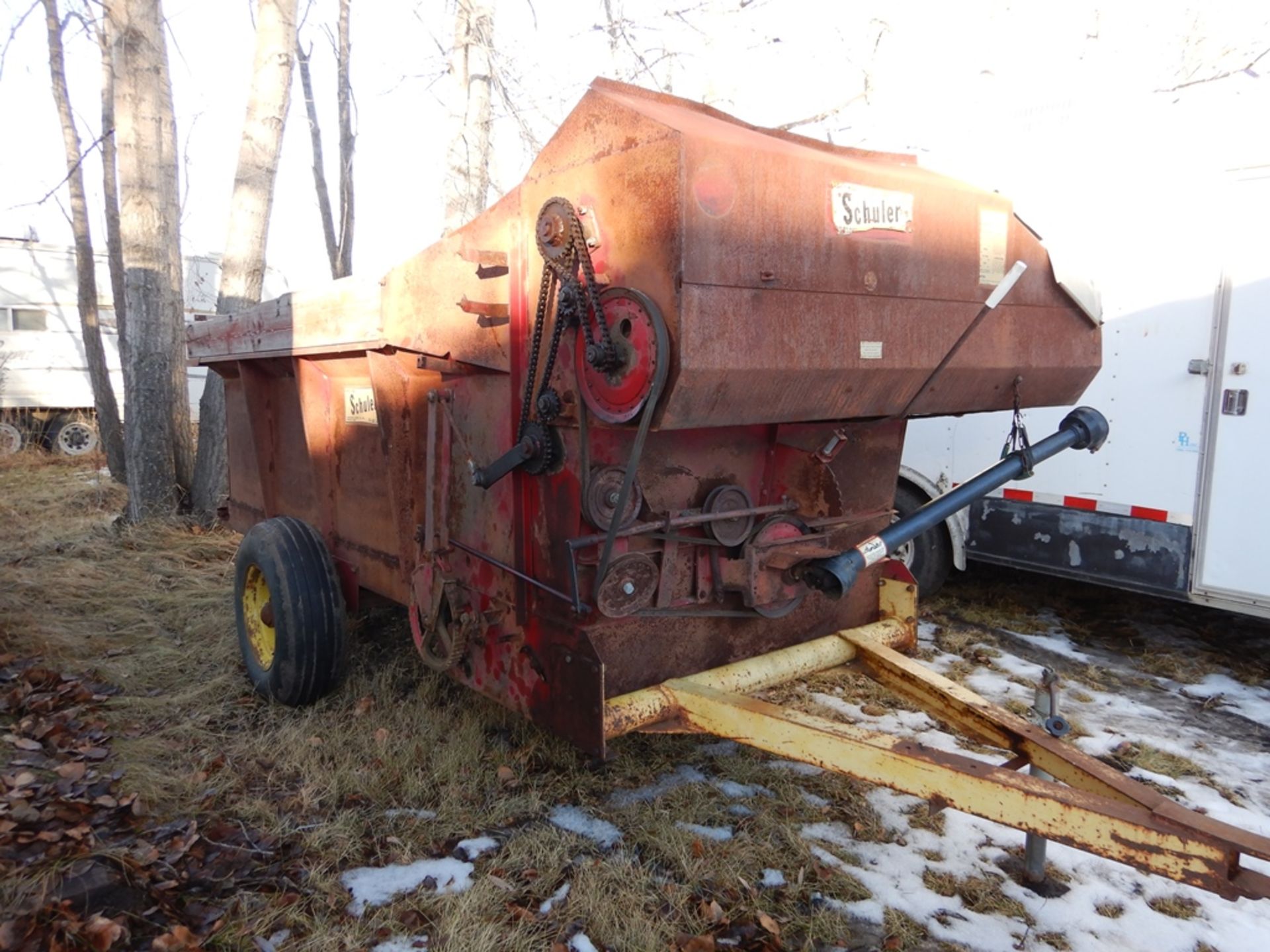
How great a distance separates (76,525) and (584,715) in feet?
22.6

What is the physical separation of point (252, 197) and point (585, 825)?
6.62m

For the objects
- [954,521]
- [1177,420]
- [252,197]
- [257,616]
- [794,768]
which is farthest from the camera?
[252,197]

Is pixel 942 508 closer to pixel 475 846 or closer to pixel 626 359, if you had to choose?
pixel 626 359

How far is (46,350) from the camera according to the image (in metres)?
13.1

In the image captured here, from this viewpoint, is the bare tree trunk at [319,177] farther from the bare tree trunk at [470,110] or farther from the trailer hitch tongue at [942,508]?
the trailer hitch tongue at [942,508]

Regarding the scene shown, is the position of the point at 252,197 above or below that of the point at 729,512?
above

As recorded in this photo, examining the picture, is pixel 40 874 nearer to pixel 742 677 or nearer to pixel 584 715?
pixel 584 715

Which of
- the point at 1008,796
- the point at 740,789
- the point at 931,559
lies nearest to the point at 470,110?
the point at 931,559

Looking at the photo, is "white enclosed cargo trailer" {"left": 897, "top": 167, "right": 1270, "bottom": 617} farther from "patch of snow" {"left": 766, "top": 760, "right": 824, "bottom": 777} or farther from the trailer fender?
"patch of snow" {"left": 766, "top": 760, "right": 824, "bottom": 777}

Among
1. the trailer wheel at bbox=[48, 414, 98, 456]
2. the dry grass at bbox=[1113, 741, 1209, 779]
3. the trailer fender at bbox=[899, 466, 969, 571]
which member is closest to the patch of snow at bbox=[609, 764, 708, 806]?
the dry grass at bbox=[1113, 741, 1209, 779]

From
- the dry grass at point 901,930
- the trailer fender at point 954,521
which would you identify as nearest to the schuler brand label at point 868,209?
the dry grass at point 901,930

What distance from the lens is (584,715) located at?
273cm

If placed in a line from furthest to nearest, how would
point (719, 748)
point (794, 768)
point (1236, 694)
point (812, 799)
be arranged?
1. point (1236, 694)
2. point (719, 748)
3. point (794, 768)
4. point (812, 799)

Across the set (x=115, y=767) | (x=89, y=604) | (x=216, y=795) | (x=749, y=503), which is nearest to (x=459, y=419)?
(x=749, y=503)
